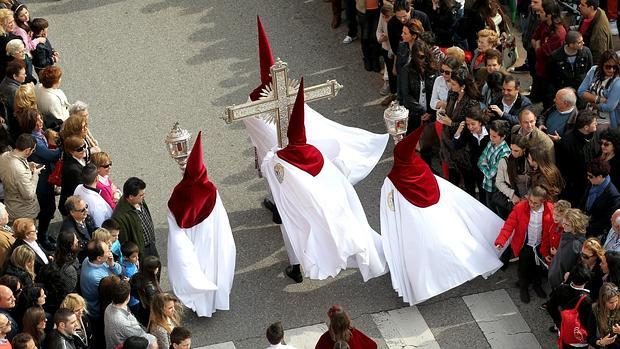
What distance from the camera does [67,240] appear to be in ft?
39.1

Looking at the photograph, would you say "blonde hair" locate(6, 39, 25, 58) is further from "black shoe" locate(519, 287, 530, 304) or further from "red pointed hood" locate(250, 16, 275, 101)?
"black shoe" locate(519, 287, 530, 304)

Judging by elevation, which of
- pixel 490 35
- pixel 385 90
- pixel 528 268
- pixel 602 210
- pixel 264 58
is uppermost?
pixel 264 58

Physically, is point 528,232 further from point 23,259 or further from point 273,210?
point 23,259

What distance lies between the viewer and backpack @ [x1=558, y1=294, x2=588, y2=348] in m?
11.6

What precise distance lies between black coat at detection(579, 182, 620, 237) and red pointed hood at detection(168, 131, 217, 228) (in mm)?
3713

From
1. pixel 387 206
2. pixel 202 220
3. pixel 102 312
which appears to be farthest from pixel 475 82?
pixel 102 312

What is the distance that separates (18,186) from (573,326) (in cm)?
578

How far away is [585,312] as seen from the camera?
37.9 ft

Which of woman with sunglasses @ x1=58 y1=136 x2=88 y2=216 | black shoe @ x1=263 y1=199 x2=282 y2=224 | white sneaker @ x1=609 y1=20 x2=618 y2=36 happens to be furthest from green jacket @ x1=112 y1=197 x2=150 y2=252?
white sneaker @ x1=609 y1=20 x2=618 y2=36

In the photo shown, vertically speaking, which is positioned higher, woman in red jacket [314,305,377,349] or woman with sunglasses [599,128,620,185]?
woman with sunglasses [599,128,620,185]

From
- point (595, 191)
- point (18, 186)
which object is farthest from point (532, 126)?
point (18, 186)

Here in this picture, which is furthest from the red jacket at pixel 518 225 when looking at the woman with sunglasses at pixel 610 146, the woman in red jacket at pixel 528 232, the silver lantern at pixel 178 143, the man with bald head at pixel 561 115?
the silver lantern at pixel 178 143

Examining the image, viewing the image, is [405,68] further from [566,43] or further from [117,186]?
[117,186]

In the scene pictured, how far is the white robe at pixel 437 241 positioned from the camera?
12945 millimetres
